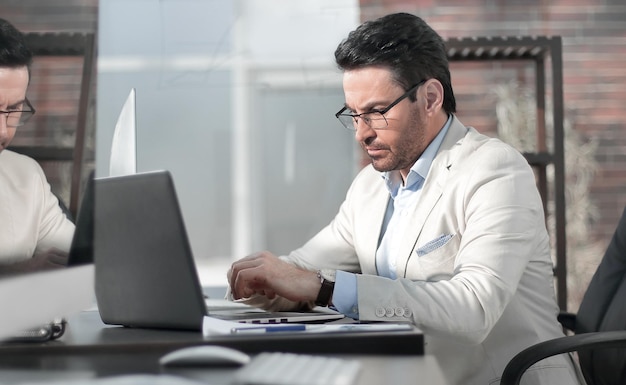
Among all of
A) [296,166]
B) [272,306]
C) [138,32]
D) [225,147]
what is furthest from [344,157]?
[272,306]

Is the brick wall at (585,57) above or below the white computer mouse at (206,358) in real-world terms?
above

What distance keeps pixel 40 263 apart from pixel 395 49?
1.12m

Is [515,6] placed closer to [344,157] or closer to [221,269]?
[344,157]

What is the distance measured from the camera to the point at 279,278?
4.69 feet

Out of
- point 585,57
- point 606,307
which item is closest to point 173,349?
point 606,307

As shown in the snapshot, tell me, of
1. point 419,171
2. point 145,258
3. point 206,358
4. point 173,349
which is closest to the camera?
point 206,358

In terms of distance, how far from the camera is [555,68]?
2.85 metres

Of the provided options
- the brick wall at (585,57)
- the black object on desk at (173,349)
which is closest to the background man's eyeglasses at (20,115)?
the black object on desk at (173,349)

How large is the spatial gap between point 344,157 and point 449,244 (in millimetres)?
2514

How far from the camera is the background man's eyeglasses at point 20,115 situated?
3.10 feet

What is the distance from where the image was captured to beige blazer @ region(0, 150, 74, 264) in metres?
0.92

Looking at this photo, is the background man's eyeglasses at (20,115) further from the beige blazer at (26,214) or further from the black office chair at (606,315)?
the black office chair at (606,315)

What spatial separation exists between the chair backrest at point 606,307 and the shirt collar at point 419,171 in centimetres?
42

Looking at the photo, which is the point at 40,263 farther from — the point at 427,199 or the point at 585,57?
the point at 585,57
